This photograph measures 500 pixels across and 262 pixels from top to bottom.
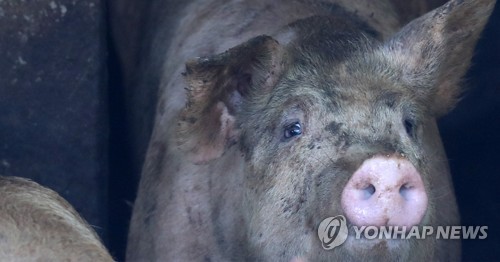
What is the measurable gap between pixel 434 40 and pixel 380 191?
1059mm

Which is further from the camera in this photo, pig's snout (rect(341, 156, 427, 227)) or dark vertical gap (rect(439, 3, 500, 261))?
dark vertical gap (rect(439, 3, 500, 261))

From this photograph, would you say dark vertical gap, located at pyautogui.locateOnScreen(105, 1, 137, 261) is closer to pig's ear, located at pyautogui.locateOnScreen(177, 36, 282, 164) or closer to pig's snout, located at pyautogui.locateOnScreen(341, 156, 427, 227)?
pig's ear, located at pyautogui.locateOnScreen(177, 36, 282, 164)

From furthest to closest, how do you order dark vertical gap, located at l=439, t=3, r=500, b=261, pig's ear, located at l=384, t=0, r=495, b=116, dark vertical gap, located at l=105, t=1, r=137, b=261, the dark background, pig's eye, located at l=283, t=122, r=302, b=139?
dark vertical gap, located at l=439, t=3, r=500, b=261
dark vertical gap, located at l=105, t=1, r=137, b=261
the dark background
pig's ear, located at l=384, t=0, r=495, b=116
pig's eye, located at l=283, t=122, r=302, b=139

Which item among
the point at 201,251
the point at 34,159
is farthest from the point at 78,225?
the point at 34,159

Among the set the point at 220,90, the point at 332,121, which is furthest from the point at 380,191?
the point at 220,90

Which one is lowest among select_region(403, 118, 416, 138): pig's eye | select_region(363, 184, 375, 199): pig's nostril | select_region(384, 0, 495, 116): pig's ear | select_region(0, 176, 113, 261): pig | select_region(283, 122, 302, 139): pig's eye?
select_region(0, 176, 113, 261): pig

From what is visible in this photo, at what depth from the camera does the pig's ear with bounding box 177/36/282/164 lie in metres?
4.77

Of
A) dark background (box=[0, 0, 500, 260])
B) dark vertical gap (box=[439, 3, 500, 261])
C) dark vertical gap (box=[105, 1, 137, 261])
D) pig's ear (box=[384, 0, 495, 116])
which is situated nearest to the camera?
pig's ear (box=[384, 0, 495, 116])

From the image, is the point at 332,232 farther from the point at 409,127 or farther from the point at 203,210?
the point at 203,210

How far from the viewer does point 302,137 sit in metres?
4.68

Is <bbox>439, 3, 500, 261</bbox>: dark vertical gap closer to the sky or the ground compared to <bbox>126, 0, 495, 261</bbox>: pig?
closer to the sky

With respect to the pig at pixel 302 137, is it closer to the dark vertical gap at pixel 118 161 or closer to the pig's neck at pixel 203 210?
the pig's neck at pixel 203 210

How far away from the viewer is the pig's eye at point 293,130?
4699mm

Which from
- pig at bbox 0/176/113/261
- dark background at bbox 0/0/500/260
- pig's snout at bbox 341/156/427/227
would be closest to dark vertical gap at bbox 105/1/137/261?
dark background at bbox 0/0/500/260
